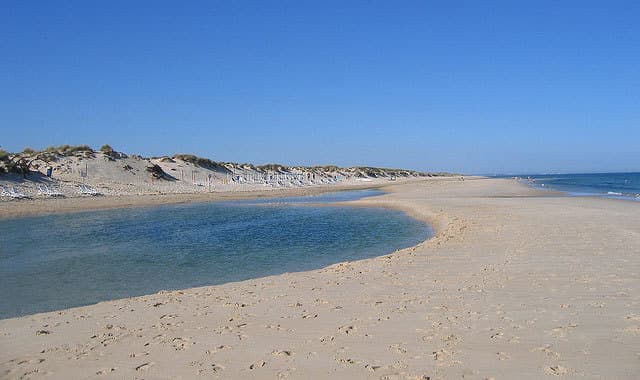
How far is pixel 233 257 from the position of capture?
1328cm

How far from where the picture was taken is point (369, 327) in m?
6.17

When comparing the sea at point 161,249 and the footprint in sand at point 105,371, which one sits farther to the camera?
the sea at point 161,249

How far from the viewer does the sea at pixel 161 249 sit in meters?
9.91

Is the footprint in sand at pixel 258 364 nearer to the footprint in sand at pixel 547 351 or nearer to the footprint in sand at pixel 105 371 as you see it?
the footprint in sand at pixel 105 371

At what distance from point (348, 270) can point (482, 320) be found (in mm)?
4449

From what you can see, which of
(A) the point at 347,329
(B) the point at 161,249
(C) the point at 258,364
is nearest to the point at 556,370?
(A) the point at 347,329

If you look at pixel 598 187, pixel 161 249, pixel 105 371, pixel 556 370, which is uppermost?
pixel 556 370

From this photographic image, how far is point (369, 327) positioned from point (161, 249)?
34.5 feet

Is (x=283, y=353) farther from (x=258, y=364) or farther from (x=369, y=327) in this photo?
(x=369, y=327)

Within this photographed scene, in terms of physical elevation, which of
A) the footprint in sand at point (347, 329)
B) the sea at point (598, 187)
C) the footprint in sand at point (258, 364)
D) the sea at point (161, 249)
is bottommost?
the sea at point (161, 249)

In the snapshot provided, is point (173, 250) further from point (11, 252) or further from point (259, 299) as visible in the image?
point (259, 299)

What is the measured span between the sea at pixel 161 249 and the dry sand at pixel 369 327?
1.64m

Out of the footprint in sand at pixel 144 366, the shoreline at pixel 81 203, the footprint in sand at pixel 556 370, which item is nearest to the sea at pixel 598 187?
the shoreline at pixel 81 203

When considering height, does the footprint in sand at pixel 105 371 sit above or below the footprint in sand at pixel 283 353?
below
